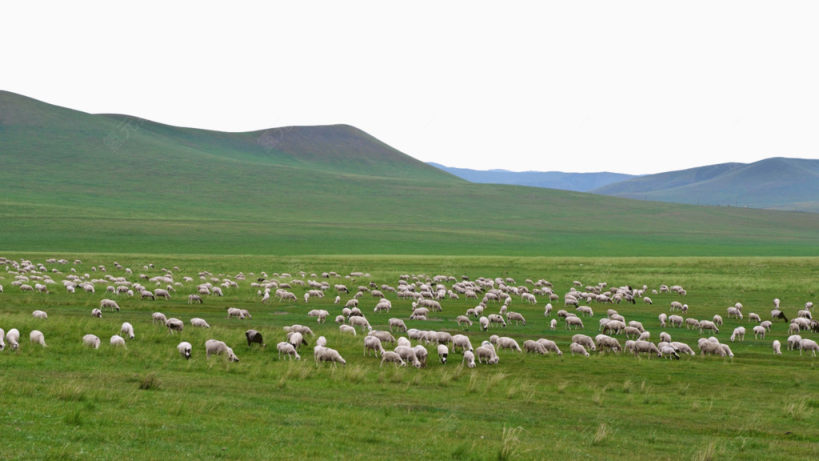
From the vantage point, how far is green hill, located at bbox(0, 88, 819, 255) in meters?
101

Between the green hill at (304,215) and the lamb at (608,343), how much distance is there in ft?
224

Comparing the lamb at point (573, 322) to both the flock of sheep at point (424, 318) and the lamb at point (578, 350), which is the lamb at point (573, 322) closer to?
the flock of sheep at point (424, 318)

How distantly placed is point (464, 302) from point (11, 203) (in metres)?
108

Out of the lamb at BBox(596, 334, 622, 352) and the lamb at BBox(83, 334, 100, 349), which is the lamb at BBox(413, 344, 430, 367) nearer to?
the lamb at BBox(596, 334, 622, 352)

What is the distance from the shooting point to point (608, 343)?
2556 centimetres

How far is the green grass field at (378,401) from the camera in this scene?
1180 cm

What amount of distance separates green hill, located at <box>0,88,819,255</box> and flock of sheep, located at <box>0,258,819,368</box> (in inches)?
1756

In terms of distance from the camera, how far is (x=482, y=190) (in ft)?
647

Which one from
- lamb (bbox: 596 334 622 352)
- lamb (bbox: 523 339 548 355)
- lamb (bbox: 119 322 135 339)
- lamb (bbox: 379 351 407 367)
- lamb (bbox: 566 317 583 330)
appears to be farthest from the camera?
lamb (bbox: 566 317 583 330)

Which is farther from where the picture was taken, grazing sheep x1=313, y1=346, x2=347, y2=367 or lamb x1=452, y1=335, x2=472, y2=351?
lamb x1=452, y1=335, x2=472, y2=351

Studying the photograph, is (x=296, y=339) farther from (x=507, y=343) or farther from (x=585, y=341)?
(x=585, y=341)

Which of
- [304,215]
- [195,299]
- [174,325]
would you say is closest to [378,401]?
[174,325]

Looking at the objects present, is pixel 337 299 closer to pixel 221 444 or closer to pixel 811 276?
pixel 221 444

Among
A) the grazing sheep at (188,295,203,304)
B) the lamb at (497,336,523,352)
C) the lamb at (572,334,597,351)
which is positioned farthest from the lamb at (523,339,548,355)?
the grazing sheep at (188,295,203,304)
